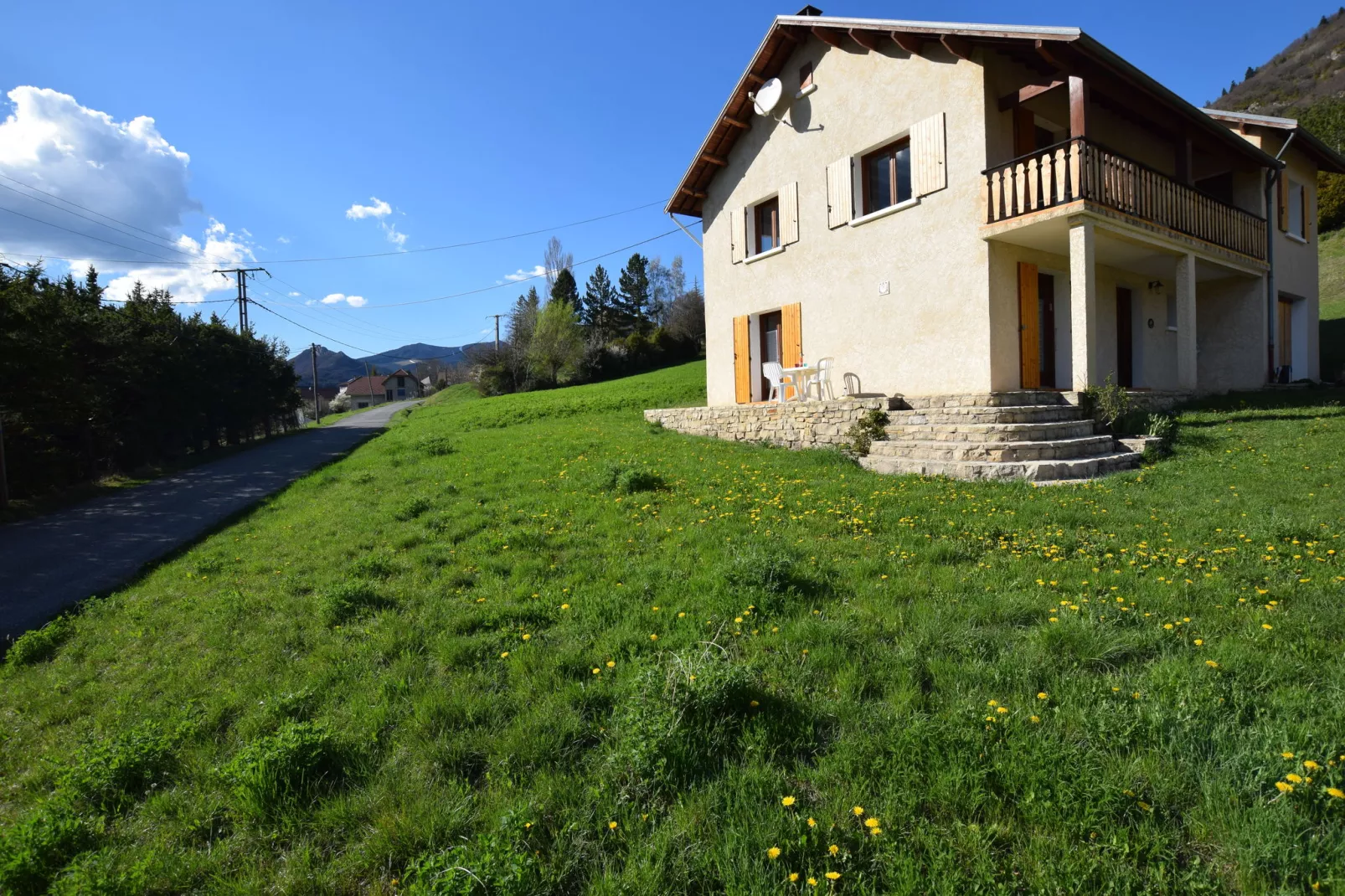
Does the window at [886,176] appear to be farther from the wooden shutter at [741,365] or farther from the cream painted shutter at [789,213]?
the wooden shutter at [741,365]

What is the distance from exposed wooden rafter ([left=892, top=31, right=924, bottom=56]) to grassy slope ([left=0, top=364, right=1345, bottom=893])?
9.42 m

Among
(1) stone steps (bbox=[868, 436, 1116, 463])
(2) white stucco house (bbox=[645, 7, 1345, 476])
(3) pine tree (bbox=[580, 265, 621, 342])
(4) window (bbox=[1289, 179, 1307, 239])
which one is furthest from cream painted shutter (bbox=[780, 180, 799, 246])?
(3) pine tree (bbox=[580, 265, 621, 342])

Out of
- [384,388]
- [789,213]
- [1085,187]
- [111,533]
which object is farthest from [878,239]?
[384,388]

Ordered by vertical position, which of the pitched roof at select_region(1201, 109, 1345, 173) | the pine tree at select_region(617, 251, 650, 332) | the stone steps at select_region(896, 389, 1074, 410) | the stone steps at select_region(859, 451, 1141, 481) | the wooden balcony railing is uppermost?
the pine tree at select_region(617, 251, 650, 332)

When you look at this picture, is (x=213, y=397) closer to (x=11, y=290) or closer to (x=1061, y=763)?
(x=11, y=290)

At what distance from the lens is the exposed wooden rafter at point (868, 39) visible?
1185 cm

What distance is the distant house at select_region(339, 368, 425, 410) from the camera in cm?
8899

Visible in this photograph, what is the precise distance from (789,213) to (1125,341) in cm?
815

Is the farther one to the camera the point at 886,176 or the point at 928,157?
the point at 886,176

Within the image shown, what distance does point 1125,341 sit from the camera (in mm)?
14109

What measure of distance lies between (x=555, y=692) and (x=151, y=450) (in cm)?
1894

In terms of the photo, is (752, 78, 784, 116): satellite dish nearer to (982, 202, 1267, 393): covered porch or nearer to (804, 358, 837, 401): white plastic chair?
(804, 358, 837, 401): white plastic chair

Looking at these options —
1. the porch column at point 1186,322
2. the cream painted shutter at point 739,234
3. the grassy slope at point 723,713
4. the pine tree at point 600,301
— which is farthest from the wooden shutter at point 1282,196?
the pine tree at point 600,301

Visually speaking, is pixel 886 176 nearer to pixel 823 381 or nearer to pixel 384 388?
pixel 823 381
